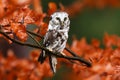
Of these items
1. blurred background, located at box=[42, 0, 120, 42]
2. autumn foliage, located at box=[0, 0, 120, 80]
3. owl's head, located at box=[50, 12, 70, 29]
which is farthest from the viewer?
blurred background, located at box=[42, 0, 120, 42]

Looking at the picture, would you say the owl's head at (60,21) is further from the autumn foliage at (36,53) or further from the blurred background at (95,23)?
the blurred background at (95,23)

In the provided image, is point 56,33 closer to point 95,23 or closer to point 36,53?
point 36,53

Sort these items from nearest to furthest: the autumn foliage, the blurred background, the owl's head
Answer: the autumn foliage → the owl's head → the blurred background

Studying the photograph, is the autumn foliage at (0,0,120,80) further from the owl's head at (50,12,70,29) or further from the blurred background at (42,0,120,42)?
the blurred background at (42,0,120,42)

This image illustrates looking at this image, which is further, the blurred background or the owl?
the blurred background

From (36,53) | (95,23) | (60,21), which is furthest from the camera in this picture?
(95,23)

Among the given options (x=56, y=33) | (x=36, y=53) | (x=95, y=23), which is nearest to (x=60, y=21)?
(x=56, y=33)

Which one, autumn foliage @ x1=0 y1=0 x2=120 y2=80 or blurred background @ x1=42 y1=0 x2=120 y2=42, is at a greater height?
blurred background @ x1=42 y1=0 x2=120 y2=42

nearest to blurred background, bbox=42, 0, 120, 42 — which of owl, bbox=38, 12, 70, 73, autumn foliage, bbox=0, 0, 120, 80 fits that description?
autumn foliage, bbox=0, 0, 120, 80

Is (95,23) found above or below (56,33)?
above
